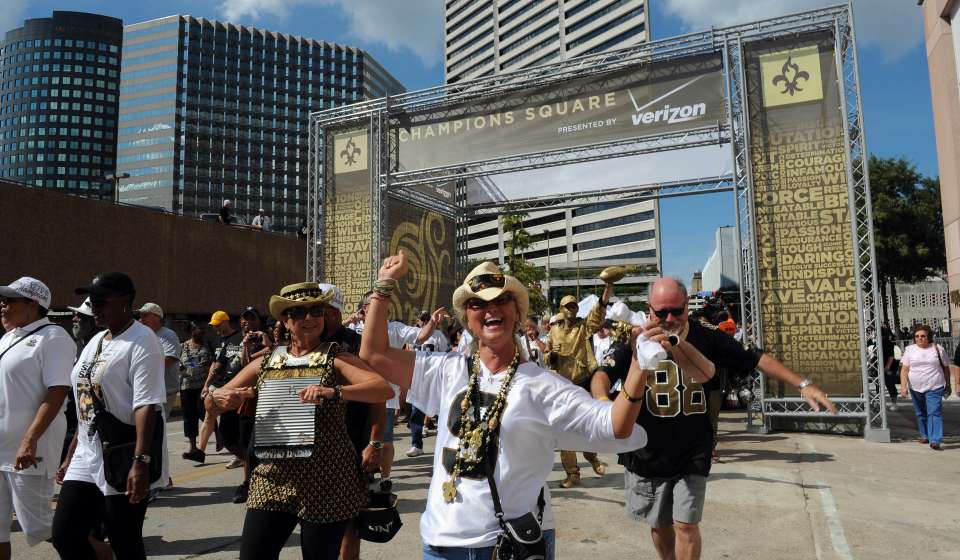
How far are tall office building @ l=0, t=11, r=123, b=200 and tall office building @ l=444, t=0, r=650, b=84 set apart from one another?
7441 centimetres

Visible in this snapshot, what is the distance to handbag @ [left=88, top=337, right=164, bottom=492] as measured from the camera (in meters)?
3.16

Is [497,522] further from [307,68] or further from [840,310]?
[307,68]

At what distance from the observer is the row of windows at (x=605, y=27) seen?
314 ft

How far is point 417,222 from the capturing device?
16.7 m

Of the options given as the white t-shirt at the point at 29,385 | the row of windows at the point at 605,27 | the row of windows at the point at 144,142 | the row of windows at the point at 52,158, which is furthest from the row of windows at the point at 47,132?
the white t-shirt at the point at 29,385

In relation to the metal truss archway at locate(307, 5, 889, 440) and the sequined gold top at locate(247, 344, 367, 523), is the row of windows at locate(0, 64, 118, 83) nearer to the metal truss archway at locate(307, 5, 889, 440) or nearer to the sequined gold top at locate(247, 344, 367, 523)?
the metal truss archway at locate(307, 5, 889, 440)

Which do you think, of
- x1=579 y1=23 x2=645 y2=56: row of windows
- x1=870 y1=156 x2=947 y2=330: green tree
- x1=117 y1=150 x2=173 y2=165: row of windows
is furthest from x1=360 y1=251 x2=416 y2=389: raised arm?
x1=117 y1=150 x2=173 y2=165: row of windows

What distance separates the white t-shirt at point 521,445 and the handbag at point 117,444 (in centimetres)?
183

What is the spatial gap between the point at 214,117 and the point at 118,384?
14091 cm

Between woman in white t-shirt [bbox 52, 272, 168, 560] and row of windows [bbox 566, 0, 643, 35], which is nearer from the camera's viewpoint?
woman in white t-shirt [bbox 52, 272, 168, 560]

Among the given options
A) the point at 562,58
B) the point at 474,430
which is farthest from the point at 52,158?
the point at 474,430

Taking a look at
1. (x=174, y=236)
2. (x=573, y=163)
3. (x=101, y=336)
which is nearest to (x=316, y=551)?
(x=101, y=336)

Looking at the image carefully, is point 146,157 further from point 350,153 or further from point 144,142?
point 350,153

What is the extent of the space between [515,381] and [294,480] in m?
1.26
